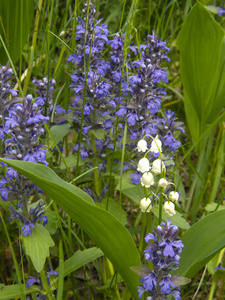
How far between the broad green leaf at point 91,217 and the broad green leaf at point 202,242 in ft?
0.74

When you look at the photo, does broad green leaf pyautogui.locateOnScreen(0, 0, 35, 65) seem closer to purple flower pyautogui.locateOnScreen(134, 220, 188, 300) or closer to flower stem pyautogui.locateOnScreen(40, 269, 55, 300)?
flower stem pyautogui.locateOnScreen(40, 269, 55, 300)

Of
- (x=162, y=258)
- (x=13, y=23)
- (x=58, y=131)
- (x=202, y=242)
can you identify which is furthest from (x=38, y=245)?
(x=13, y=23)

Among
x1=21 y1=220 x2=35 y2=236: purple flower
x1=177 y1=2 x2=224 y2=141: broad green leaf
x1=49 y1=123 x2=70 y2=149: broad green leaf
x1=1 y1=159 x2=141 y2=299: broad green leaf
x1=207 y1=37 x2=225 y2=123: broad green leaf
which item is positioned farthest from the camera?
x1=207 y1=37 x2=225 y2=123: broad green leaf

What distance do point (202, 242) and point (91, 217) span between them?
535 millimetres

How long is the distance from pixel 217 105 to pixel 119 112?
1.27 meters

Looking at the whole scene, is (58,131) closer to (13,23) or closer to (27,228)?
(27,228)

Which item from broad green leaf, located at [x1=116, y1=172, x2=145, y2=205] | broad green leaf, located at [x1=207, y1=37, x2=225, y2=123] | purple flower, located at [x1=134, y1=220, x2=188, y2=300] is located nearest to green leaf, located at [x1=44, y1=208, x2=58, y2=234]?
broad green leaf, located at [x1=116, y1=172, x2=145, y2=205]

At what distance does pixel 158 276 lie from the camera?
1548 mm

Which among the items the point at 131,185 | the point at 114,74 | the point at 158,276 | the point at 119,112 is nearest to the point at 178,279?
the point at 158,276

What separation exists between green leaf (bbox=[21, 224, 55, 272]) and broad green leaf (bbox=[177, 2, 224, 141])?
5.15ft

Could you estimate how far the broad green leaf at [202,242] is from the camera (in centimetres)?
165

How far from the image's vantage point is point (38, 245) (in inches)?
67.3

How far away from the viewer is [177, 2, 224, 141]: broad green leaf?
8.36 feet

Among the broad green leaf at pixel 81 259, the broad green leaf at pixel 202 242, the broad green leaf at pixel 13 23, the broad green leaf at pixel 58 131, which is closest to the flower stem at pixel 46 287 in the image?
the broad green leaf at pixel 81 259
